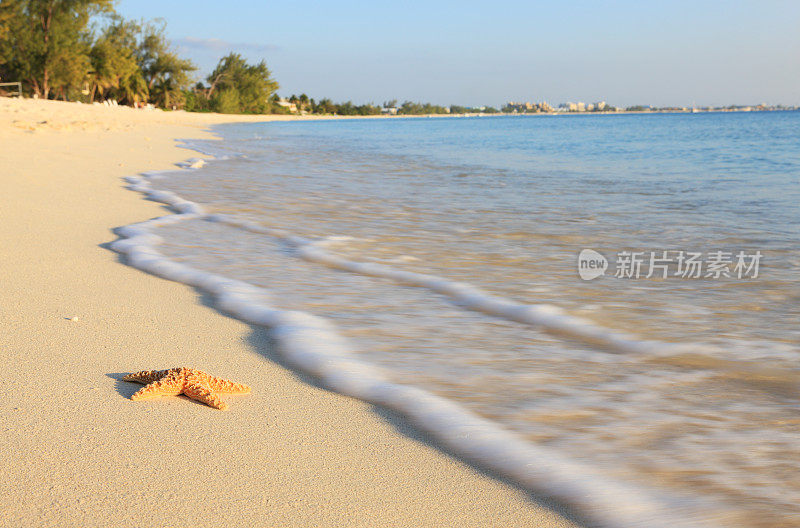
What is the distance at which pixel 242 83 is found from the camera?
252ft

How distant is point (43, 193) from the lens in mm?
6145

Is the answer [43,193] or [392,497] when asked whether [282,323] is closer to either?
[392,497]

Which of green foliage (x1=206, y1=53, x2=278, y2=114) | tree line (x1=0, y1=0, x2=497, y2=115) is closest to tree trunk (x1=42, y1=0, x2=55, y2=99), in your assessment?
tree line (x1=0, y1=0, x2=497, y2=115)

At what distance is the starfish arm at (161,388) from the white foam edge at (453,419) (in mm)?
565

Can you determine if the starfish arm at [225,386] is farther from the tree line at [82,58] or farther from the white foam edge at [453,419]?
the tree line at [82,58]

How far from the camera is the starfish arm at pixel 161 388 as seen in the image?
2.16m

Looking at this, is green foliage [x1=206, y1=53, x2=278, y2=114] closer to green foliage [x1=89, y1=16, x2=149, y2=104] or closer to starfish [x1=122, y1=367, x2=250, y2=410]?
green foliage [x1=89, y1=16, x2=149, y2=104]

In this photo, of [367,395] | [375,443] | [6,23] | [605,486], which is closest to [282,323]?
[367,395]

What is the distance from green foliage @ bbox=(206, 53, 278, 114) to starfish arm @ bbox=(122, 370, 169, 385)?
73321 mm

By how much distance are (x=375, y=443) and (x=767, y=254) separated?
429 cm

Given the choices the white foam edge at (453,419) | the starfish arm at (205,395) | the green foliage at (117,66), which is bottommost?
the white foam edge at (453,419)

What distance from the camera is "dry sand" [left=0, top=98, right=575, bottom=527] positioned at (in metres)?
1.62

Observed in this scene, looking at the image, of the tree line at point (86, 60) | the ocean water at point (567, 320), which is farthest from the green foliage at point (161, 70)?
the ocean water at point (567, 320)

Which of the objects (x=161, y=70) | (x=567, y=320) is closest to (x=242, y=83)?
(x=161, y=70)
